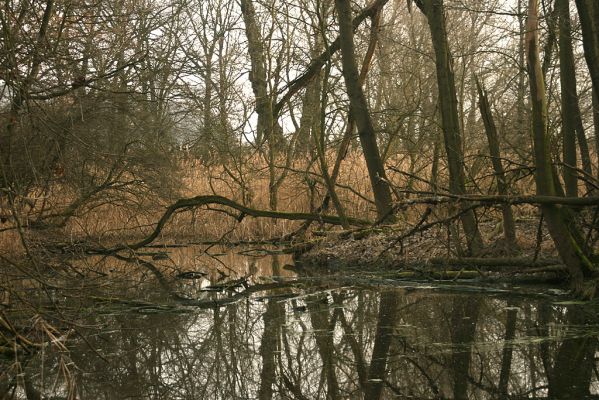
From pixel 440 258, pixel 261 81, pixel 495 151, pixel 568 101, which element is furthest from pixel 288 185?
pixel 568 101

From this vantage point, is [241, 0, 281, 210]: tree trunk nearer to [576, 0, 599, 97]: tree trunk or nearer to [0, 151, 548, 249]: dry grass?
[0, 151, 548, 249]: dry grass

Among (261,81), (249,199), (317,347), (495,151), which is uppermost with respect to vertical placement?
(261,81)

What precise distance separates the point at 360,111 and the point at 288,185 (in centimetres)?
555

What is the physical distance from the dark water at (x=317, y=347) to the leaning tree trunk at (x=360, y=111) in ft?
10.5

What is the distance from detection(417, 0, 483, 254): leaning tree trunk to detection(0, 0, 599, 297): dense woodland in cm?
2

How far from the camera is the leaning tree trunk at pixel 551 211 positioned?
7.02 metres

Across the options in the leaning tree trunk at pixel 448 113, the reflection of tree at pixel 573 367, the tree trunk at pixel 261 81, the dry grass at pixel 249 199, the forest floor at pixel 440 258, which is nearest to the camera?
the reflection of tree at pixel 573 367

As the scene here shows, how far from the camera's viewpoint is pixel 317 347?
5668 millimetres

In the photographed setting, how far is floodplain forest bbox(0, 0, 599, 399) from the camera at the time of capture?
528cm

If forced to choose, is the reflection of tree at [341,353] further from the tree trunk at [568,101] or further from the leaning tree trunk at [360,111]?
the leaning tree trunk at [360,111]

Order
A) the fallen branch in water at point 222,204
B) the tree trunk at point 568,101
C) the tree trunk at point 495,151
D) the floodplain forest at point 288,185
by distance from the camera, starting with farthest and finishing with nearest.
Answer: the fallen branch in water at point 222,204
the tree trunk at point 495,151
the tree trunk at point 568,101
the floodplain forest at point 288,185

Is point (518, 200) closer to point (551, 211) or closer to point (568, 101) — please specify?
point (551, 211)

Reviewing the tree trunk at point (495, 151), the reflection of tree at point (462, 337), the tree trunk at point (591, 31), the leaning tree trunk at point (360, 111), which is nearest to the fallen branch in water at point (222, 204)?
the leaning tree trunk at point (360, 111)

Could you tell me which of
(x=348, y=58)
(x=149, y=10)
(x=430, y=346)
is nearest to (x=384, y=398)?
(x=430, y=346)
